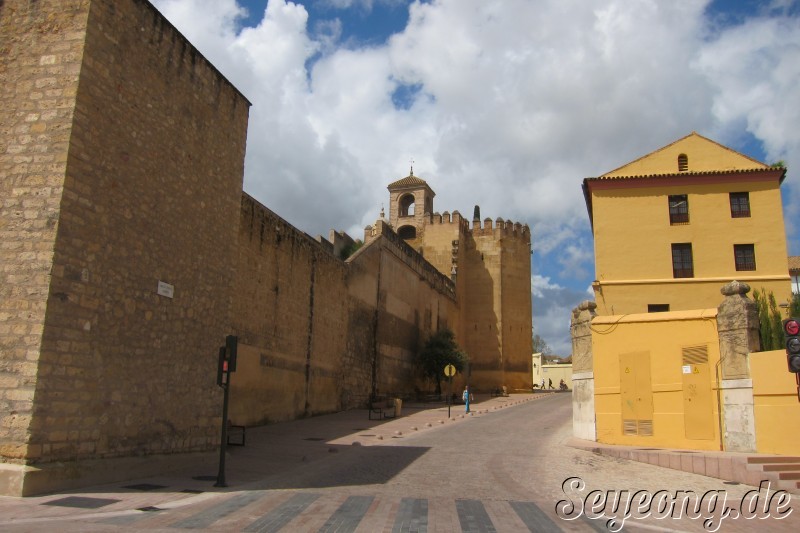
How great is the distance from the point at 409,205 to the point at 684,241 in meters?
28.4

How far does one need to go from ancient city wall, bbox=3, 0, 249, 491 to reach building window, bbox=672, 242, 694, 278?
15.7 metres

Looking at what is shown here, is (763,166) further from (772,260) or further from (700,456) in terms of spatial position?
(700,456)

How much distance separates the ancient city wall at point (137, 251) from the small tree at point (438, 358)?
2321 centimetres

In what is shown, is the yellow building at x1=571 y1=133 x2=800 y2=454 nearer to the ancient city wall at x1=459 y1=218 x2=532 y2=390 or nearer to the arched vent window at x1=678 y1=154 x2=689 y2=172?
the arched vent window at x1=678 y1=154 x2=689 y2=172

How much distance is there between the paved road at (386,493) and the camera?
6.75 m

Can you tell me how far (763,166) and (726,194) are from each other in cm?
160

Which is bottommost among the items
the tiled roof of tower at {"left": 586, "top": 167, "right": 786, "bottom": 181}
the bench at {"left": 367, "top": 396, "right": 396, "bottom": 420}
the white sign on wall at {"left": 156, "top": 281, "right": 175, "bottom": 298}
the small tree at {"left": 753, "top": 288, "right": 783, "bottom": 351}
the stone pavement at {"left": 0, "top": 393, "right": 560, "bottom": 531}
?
the stone pavement at {"left": 0, "top": 393, "right": 560, "bottom": 531}

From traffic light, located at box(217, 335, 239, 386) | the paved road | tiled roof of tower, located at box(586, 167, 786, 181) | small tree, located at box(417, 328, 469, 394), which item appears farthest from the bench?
traffic light, located at box(217, 335, 239, 386)

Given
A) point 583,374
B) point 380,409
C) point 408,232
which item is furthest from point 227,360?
point 408,232

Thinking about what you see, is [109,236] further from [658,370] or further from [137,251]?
[658,370]

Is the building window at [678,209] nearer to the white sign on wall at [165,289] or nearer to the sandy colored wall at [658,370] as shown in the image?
the sandy colored wall at [658,370]

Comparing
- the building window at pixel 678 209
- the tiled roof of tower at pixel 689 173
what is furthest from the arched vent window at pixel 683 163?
the building window at pixel 678 209

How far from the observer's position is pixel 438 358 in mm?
34281

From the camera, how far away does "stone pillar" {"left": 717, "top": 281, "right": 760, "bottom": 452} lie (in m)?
11.9
